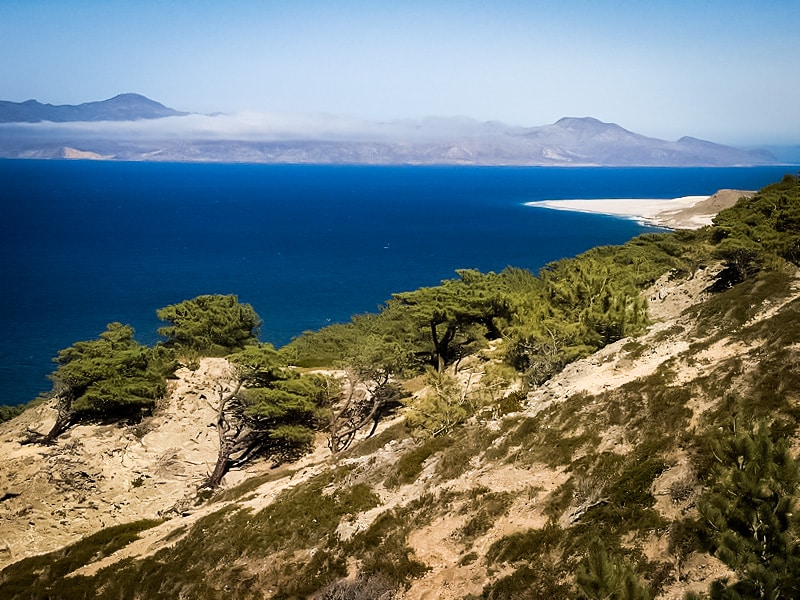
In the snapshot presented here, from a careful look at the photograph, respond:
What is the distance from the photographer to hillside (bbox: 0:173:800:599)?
37.7ft

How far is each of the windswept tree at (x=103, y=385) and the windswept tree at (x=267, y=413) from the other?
5709mm

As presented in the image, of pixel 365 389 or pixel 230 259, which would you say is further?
pixel 230 259

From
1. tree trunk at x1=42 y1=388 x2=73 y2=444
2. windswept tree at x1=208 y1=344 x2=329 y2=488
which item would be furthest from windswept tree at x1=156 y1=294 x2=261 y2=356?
windswept tree at x1=208 y1=344 x2=329 y2=488

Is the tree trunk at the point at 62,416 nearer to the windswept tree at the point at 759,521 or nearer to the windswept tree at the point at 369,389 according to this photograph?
the windswept tree at the point at 369,389

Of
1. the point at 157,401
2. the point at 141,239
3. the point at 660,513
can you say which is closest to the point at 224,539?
the point at 660,513

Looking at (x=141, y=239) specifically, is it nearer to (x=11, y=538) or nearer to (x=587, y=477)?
(x=11, y=538)

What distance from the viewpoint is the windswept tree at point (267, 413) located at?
32344 mm

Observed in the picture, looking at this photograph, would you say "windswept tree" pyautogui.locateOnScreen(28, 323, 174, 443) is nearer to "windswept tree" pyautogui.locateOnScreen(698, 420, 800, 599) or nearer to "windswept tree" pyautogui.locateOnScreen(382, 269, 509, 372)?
"windswept tree" pyautogui.locateOnScreen(382, 269, 509, 372)

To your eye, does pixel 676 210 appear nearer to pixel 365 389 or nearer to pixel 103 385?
pixel 365 389

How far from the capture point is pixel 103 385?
36.0m

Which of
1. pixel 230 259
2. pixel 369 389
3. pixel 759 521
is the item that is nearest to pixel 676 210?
pixel 230 259

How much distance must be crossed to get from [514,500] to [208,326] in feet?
133

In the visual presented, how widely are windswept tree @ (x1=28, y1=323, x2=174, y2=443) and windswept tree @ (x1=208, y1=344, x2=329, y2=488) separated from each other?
18.7ft

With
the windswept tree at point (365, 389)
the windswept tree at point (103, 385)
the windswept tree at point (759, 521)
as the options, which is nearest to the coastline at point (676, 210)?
the windswept tree at point (365, 389)
